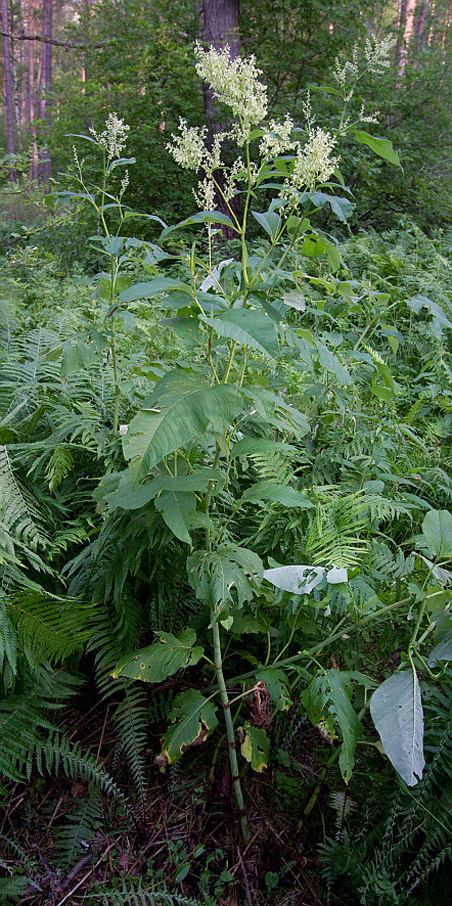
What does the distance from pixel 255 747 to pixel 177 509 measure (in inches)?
29.2

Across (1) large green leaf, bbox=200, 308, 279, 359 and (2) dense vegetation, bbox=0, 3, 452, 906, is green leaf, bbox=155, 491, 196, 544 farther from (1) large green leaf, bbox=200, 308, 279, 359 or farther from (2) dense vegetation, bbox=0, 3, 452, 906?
(1) large green leaf, bbox=200, 308, 279, 359

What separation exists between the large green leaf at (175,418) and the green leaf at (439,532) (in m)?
0.60

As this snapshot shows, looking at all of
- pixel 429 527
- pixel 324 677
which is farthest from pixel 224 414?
pixel 324 677

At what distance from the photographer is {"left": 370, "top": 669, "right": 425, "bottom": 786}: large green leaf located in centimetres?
125

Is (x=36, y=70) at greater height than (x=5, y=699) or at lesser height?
greater

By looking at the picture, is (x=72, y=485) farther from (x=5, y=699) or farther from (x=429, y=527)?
(x=429, y=527)

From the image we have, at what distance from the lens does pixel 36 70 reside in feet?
94.1

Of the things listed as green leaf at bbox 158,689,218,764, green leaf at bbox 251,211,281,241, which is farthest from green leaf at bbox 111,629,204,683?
green leaf at bbox 251,211,281,241

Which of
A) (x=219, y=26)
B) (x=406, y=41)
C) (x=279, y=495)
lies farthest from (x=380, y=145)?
(x=406, y=41)

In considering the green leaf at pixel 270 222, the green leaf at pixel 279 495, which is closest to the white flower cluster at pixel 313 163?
the green leaf at pixel 270 222

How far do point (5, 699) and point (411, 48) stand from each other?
8.99m

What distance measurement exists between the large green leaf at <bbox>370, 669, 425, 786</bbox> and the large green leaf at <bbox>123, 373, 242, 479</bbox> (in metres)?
0.74

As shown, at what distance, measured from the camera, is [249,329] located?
4.00ft

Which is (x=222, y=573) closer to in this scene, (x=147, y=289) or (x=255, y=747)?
(x=255, y=747)
